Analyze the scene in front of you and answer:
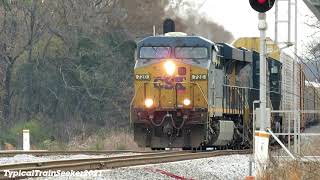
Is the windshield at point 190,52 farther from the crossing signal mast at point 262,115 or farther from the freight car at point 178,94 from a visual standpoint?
the crossing signal mast at point 262,115

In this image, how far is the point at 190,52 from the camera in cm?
1977

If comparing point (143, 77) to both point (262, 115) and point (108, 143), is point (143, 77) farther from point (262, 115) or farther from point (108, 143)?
point (262, 115)

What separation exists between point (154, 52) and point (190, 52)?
1.07 metres

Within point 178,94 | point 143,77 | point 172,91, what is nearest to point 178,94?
point 178,94

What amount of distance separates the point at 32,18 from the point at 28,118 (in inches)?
237

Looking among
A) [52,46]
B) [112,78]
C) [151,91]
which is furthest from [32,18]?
[151,91]

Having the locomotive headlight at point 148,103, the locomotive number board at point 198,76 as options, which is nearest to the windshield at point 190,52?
the locomotive number board at point 198,76

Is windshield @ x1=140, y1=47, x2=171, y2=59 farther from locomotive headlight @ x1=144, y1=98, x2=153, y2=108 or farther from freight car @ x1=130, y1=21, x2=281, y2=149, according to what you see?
locomotive headlight @ x1=144, y1=98, x2=153, y2=108

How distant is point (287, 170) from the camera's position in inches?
420

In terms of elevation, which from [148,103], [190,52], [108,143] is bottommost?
[108,143]

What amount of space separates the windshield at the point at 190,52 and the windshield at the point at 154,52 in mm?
294

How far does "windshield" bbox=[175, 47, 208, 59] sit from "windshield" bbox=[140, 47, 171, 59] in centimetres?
29

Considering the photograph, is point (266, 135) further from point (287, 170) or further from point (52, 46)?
point (52, 46)

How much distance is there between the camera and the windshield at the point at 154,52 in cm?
1980
